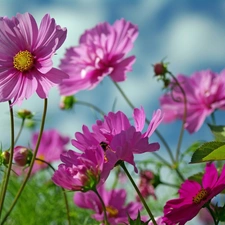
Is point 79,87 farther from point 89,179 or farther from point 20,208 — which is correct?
point 89,179

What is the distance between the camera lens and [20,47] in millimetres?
832

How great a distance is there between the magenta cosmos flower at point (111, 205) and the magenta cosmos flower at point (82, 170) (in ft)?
0.96

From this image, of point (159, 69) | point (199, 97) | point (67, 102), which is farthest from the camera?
point (67, 102)

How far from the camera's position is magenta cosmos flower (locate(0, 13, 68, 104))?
2.55ft

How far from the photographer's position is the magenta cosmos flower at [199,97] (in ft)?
4.36

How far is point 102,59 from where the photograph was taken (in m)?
1.30

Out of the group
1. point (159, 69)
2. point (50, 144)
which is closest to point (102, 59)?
point (159, 69)

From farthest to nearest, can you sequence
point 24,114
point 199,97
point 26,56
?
point 199,97
point 24,114
point 26,56

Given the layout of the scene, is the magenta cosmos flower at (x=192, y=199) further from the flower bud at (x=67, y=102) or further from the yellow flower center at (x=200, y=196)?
the flower bud at (x=67, y=102)

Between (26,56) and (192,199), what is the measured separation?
11.0 inches

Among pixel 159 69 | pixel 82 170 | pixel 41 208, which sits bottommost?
pixel 41 208

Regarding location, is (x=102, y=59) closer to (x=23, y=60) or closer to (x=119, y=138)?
(x=23, y=60)

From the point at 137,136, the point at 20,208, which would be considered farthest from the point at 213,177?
the point at 20,208

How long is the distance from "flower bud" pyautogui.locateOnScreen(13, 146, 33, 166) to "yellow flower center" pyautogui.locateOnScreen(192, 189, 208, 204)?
0.85 feet
